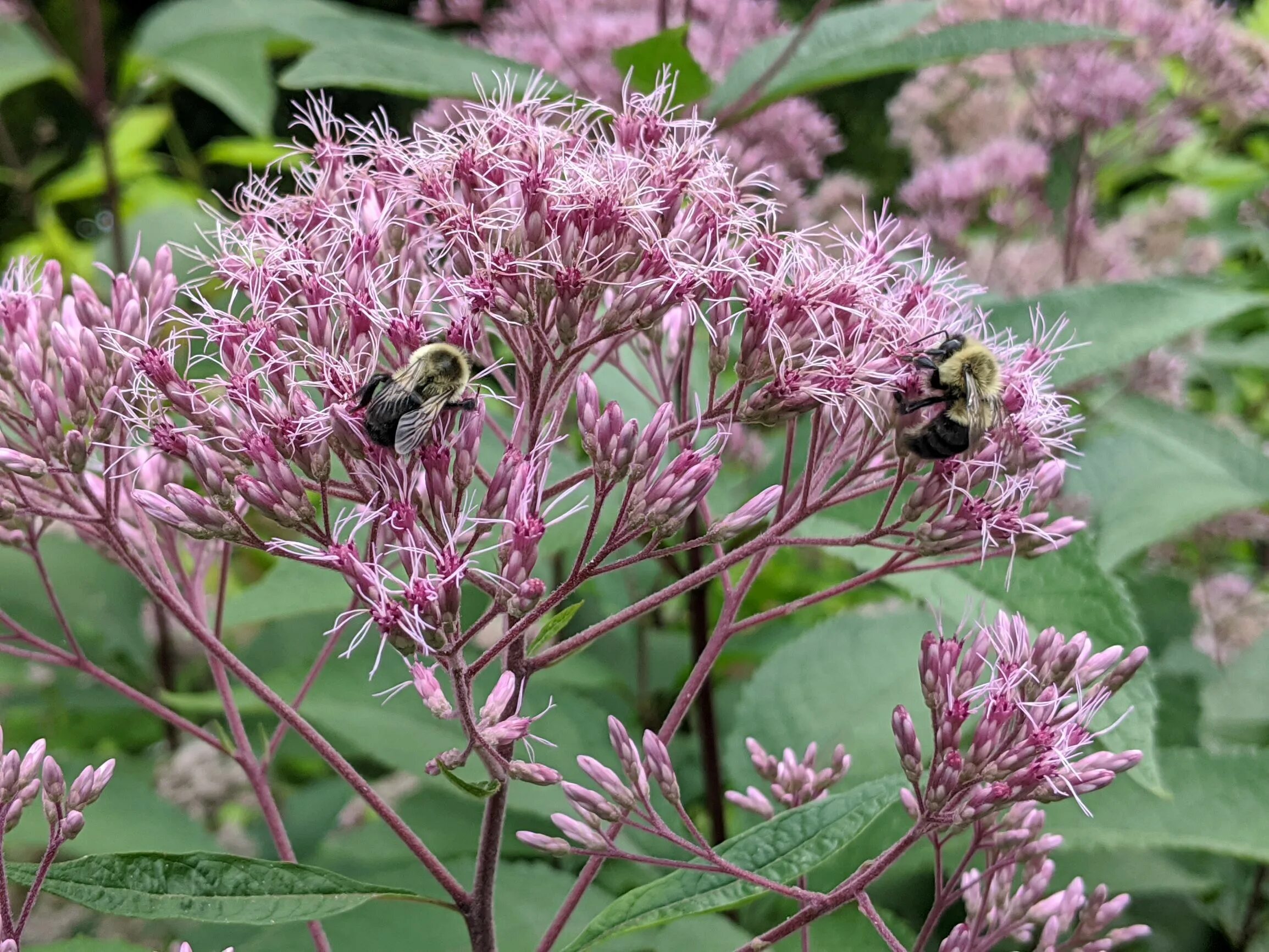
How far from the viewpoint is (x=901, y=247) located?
3.97 feet

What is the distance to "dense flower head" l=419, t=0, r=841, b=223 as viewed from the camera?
2436 millimetres

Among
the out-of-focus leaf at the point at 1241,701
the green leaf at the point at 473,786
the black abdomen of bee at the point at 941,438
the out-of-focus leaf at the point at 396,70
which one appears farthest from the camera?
the out-of-focus leaf at the point at 1241,701

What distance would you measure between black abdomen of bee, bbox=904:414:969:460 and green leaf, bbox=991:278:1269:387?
0.47 m

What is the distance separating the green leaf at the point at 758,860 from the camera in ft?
3.09

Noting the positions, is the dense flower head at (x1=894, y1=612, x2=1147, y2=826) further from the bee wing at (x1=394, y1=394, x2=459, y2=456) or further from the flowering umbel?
the bee wing at (x1=394, y1=394, x2=459, y2=456)

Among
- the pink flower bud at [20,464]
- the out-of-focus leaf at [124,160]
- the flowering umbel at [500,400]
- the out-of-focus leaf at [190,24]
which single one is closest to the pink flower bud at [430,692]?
the flowering umbel at [500,400]

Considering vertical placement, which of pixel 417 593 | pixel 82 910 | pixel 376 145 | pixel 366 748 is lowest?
pixel 82 910

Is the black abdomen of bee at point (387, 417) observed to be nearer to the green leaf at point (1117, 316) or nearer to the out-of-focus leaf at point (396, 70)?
the out-of-focus leaf at point (396, 70)

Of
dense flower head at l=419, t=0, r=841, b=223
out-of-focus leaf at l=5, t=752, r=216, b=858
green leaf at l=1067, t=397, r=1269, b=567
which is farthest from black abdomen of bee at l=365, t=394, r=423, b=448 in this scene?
dense flower head at l=419, t=0, r=841, b=223

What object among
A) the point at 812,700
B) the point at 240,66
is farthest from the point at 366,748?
the point at 240,66

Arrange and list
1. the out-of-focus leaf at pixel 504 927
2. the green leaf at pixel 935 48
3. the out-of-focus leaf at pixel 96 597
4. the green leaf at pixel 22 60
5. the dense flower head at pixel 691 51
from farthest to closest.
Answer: the green leaf at pixel 22 60 < the dense flower head at pixel 691 51 < the out-of-focus leaf at pixel 96 597 < the green leaf at pixel 935 48 < the out-of-focus leaf at pixel 504 927

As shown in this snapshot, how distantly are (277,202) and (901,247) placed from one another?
2.38 ft

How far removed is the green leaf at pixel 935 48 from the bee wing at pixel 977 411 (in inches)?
29.7

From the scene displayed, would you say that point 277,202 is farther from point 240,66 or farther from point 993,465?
point 240,66
